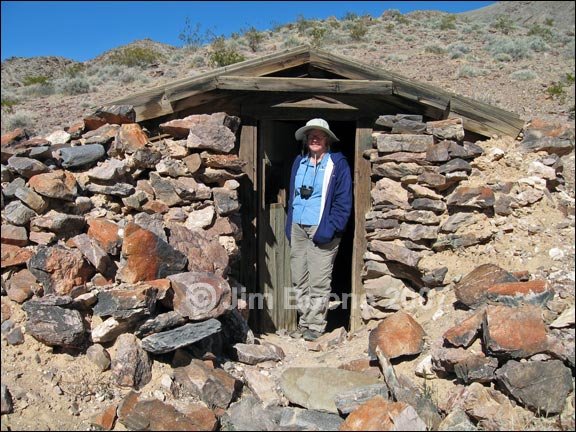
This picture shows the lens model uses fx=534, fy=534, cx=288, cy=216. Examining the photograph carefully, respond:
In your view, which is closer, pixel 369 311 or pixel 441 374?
pixel 441 374

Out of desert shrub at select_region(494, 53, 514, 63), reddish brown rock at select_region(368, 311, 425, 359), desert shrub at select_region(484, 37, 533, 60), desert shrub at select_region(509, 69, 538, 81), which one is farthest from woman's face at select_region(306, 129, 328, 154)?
desert shrub at select_region(484, 37, 533, 60)

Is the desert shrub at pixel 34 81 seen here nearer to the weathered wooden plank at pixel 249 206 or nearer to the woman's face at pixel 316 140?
the weathered wooden plank at pixel 249 206

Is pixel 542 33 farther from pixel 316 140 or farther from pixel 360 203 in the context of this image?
pixel 316 140

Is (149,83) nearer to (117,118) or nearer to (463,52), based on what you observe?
(117,118)

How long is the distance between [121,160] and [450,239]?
3.18 metres

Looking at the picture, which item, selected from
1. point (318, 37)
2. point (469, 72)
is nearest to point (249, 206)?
point (469, 72)

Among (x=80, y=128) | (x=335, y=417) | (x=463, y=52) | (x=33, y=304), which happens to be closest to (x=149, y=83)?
(x=80, y=128)

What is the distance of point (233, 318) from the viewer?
478cm

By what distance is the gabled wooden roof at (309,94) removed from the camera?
5133mm

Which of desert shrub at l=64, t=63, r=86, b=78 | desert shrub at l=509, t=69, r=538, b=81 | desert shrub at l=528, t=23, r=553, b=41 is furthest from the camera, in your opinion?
desert shrub at l=528, t=23, r=553, b=41

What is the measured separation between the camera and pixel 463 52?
12820 mm

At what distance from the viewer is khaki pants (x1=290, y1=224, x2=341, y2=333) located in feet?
17.6

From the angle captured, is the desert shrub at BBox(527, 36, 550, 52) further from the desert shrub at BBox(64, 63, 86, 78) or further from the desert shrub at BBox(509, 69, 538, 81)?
Answer: the desert shrub at BBox(64, 63, 86, 78)

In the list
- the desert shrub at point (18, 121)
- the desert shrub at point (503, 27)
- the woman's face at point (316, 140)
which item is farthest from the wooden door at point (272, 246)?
the desert shrub at point (503, 27)
